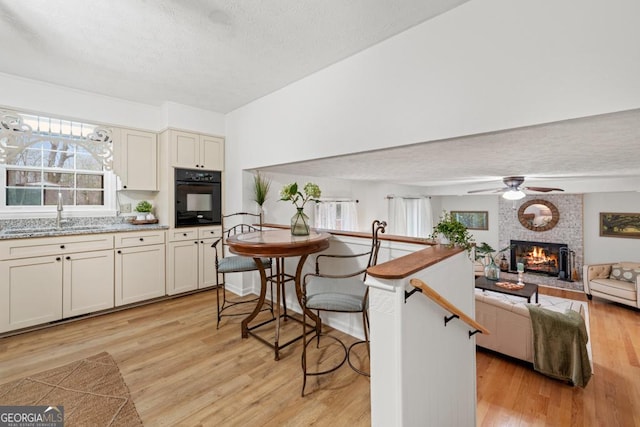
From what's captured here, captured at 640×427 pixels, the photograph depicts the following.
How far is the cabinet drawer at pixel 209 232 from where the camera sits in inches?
154

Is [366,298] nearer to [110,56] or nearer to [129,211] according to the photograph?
[110,56]

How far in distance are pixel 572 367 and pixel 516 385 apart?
494 mm

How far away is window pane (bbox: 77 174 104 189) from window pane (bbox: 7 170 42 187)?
0.37 m

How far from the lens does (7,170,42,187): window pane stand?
309 centimetres

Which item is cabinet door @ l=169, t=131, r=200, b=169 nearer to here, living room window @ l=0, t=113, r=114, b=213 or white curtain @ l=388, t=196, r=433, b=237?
living room window @ l=0, t=113, r=114, b=213

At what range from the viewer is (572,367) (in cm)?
239

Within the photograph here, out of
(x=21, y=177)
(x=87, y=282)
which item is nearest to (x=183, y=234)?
(x=87, y=282)

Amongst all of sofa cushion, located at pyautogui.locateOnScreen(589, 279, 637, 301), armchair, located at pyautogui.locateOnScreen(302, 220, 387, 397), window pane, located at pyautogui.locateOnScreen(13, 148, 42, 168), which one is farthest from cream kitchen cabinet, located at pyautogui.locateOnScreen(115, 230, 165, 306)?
sofa cushion, located at pyautogui.locateOnScreen(589, 279, 637, 301)

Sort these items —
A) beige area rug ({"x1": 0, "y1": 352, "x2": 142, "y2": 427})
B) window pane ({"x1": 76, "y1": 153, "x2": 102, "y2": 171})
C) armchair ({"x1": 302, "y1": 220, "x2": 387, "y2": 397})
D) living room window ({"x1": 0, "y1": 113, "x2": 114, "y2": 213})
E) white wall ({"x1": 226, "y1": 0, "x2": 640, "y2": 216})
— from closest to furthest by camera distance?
white wall ({"x1": 226, "y1": 0, "x2": 640, "y2": 216}) < beige area rug ({"x1": 0, "y1": 352, "x2": 142, "y2": 427}) < armchair ({"x1": 302, "y1": 220, "x2": 387, "y2": 397}) < living room window ({"x1": 0, "y1": 113, "x2": 114, "y2": 213}) < window pane ({"x1": 76, "y1": 153, "x2": 102, "y2": 171})

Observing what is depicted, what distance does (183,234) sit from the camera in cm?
375

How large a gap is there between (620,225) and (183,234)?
27.8 ft

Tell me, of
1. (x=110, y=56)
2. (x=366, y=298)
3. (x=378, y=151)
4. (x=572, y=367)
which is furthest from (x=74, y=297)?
(x=572, y=367)

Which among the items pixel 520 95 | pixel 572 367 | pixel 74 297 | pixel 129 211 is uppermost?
pixel 520 95

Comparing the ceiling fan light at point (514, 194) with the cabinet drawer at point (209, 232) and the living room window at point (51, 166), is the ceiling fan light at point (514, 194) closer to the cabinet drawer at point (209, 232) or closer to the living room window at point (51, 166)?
the cabinet drawer at point (209, 232)
